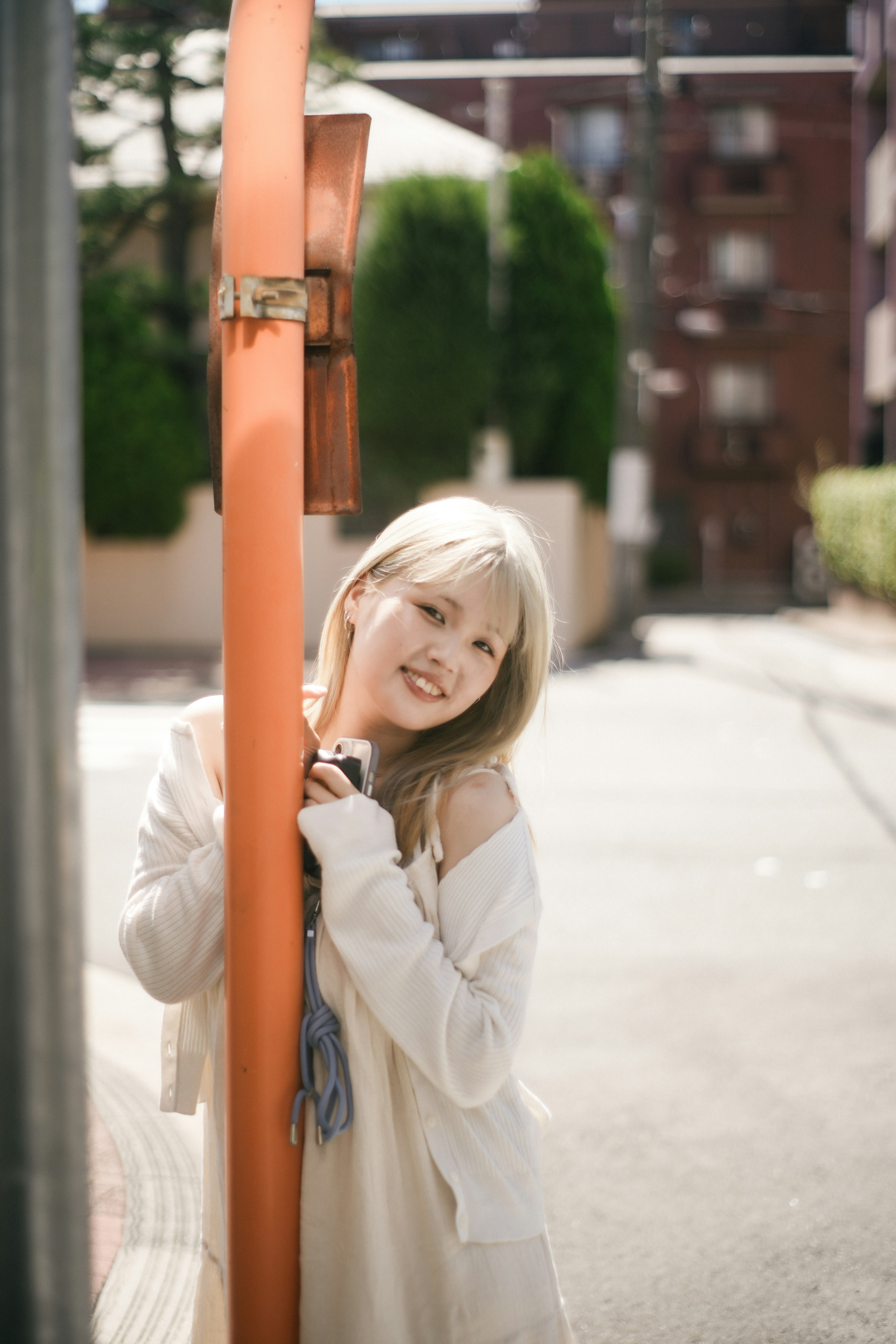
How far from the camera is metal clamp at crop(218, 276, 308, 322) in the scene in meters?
1.37

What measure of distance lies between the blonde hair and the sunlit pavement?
127 mm

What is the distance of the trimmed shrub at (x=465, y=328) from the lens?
18109 mm

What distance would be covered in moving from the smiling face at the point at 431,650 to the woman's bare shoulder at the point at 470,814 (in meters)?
0.12

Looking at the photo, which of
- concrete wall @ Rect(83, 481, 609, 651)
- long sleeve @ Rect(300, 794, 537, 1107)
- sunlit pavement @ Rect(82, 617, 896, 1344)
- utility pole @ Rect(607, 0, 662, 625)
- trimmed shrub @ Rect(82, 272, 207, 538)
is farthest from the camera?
concrete wall @ Rect(83, 481, 609, 651)

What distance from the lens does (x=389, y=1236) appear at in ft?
5.12

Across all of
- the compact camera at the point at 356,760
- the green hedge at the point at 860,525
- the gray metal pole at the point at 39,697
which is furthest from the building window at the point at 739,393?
the gray metal pole at the point at 39,697

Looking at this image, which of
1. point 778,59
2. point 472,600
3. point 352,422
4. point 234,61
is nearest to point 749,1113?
point 472,600

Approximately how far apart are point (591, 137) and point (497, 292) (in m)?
23.0

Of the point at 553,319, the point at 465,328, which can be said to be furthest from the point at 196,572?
the point at 553,319

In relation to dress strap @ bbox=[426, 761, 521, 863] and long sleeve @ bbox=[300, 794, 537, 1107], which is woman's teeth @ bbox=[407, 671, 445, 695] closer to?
dress strap @ bbox=[426, 761, 521, 863]

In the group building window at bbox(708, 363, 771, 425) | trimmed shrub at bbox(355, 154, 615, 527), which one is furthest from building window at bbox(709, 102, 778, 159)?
trimmed shrub at bbox(355, 154, 615, 527)

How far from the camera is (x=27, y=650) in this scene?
829 millimetres

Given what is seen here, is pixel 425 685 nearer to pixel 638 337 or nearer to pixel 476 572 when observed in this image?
pixel 476 572

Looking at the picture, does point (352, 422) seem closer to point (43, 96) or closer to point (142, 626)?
point (43, 96)
